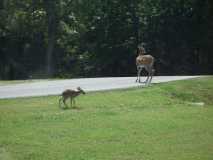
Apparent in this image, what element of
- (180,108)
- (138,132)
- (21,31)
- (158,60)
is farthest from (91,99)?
(21,31)

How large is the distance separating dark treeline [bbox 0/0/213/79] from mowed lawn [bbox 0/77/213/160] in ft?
67.7

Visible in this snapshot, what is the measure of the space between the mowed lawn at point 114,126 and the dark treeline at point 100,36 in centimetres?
2064

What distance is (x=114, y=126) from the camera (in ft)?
54.6

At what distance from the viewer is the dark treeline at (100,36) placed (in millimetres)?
44125

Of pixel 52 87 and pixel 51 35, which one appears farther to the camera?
pixel 51 35

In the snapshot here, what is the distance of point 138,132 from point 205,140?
1762mm

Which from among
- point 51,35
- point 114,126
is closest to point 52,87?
point 114,126

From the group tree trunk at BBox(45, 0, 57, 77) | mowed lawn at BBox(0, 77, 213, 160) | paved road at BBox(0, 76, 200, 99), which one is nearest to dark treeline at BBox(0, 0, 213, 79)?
tree trunk at BBox(45, 0, 57, 77)

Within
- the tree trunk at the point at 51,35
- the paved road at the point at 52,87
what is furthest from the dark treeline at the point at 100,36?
the paved road at the point at 52,87

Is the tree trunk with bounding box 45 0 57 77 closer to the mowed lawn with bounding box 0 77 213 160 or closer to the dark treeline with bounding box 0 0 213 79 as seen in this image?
the dark treeline with bounding box 0 0 213 79

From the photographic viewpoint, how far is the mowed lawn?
44.6ft

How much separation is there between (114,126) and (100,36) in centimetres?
2895

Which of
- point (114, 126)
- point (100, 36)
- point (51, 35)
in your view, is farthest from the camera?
point (51, 35)

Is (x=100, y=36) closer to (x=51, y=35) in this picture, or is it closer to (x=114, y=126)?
(x=51, y=35)
